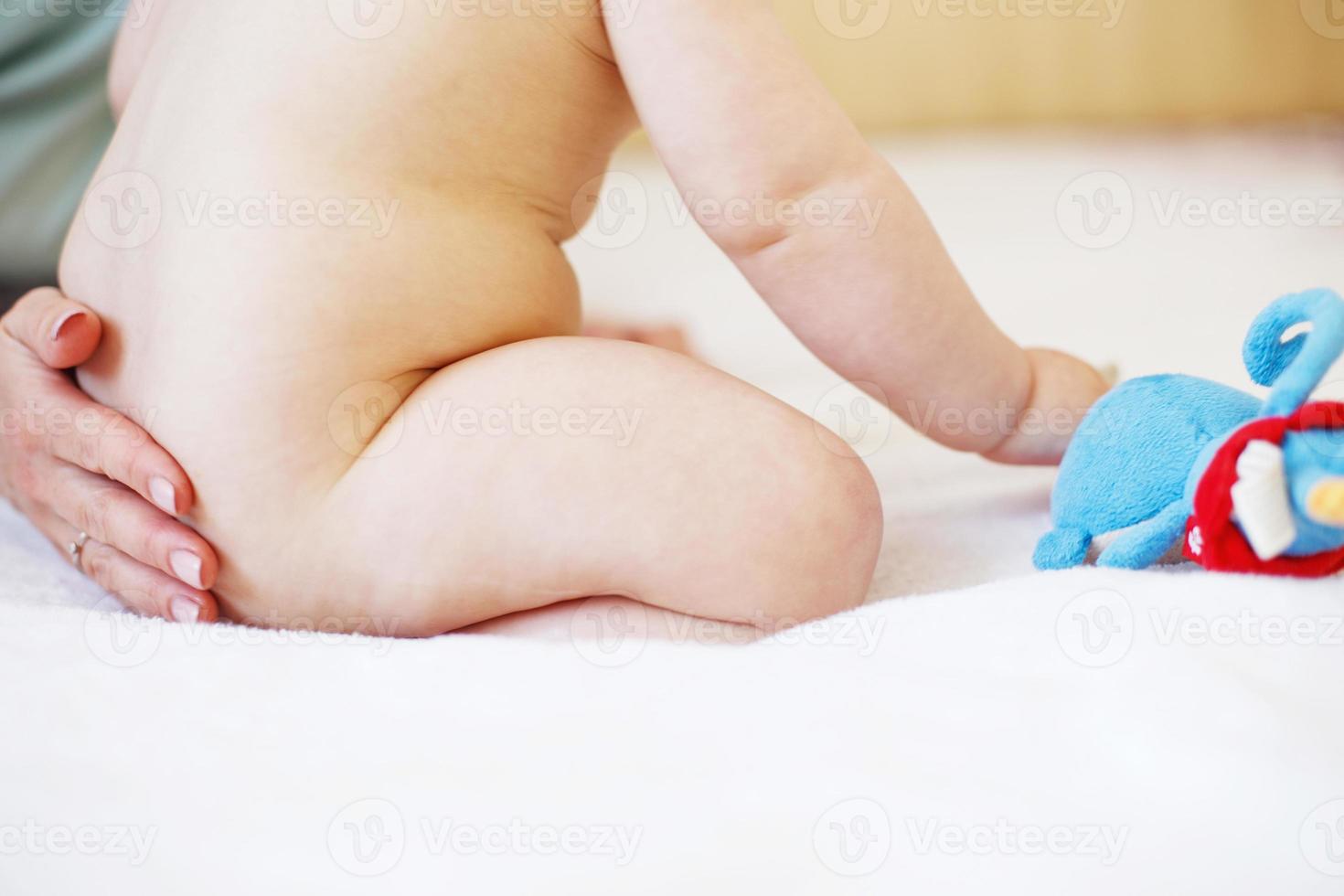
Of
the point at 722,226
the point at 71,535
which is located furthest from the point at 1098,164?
the point at 71,535

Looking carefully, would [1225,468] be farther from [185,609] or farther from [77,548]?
[77,548]

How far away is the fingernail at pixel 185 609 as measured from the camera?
27.2 inches

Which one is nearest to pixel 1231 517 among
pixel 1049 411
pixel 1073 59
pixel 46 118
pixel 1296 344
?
pixel 1296 344

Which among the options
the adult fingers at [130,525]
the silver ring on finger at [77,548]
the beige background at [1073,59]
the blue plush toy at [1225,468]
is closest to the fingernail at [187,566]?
the adult fingers at [130,525]

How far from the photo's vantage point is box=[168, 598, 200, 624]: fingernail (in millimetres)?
691

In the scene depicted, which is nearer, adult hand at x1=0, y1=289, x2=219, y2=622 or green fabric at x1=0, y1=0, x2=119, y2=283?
adult hand at x1=0, y1=289, x2=219, y2=622

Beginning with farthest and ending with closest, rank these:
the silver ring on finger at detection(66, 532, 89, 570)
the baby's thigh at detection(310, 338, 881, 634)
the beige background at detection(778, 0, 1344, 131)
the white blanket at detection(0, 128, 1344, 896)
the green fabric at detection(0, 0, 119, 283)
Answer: the beige background at detection(778, 0, 1344, 131)
the green fabric at detection(0, 0, 119, 283)
the silver ring on finger at detection(66, 532, 89, 570)
the baby's thigh at detection(310, 338, 881, 634)
the white blanket at detection(0, 128, 1344, 896)

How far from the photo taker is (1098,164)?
1.90m

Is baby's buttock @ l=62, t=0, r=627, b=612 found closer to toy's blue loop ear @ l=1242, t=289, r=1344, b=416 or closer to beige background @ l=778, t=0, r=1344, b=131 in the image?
toy's blue loop ear @ l=1242, t=289, r=1344, b=416

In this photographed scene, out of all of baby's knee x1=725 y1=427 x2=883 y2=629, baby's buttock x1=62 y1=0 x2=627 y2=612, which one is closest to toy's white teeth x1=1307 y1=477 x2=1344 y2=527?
baby's knee x1=725 y1=427 x2=883 y2=629

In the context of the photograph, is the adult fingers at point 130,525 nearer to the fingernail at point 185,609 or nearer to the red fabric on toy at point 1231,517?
the fingernail at point 185,609

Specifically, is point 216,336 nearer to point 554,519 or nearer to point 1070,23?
point 554,519

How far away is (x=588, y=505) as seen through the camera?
0.64 meters

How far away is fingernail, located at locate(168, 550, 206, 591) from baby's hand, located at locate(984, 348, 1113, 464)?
55cm
